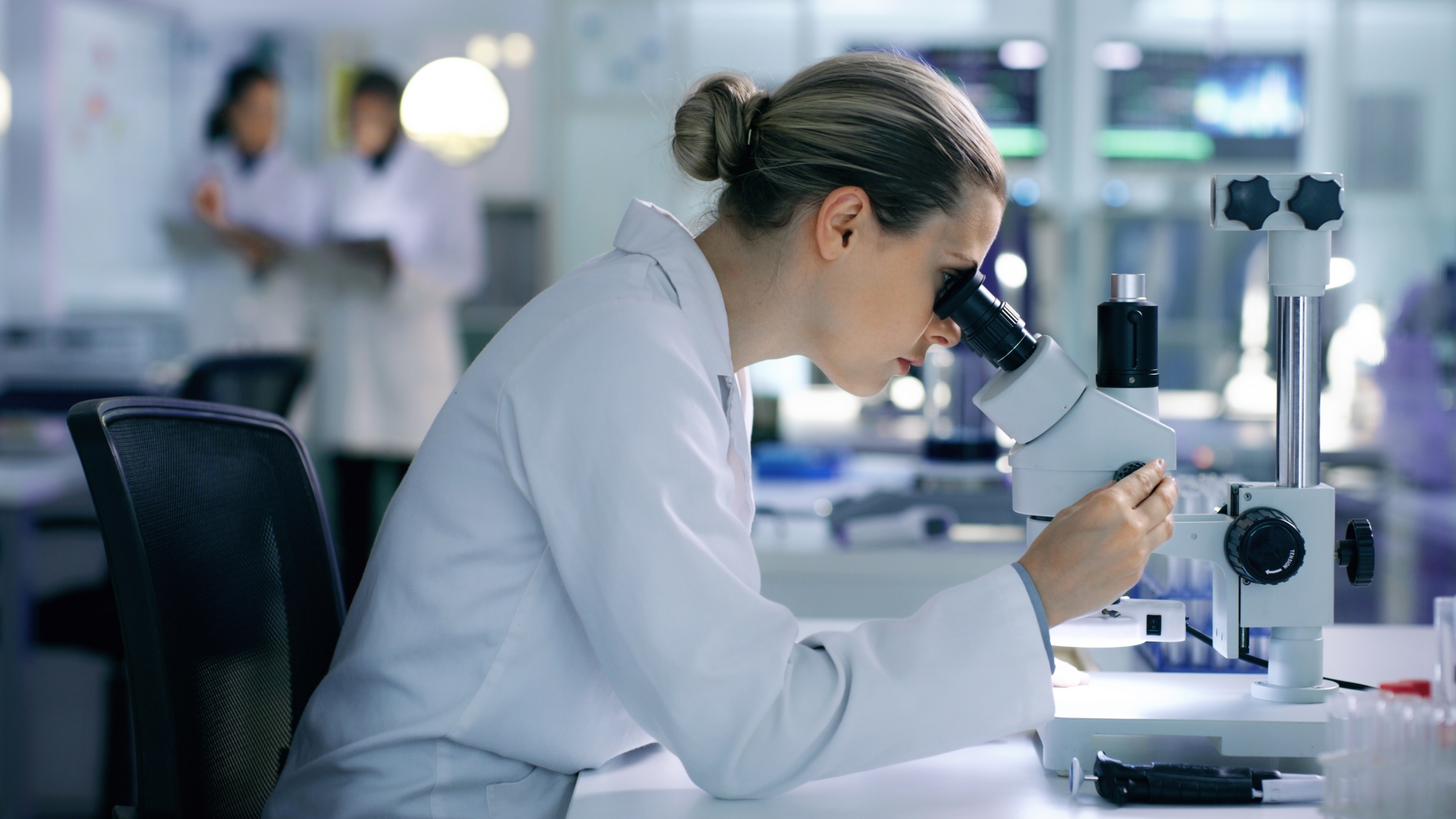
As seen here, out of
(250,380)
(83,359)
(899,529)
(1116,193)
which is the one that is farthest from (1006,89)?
(83,359)

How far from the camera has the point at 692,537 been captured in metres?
0.79

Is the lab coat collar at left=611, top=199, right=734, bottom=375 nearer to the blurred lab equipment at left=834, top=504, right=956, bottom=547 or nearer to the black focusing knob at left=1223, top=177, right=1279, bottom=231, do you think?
the black focusing knob at left=1223, top=177, right=1279, bottom=231

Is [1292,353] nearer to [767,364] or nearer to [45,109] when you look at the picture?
[767,364]

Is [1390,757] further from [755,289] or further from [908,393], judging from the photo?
[908,393]

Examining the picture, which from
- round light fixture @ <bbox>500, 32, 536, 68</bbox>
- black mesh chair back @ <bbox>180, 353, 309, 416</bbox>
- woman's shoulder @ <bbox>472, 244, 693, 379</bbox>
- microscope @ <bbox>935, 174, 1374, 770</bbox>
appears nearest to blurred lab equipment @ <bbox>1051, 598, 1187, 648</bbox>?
microscope @ <bbox>935, 174, 1374, 770</bbox>

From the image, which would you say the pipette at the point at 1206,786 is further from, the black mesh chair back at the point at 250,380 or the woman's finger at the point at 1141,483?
the black mesh chair back at the point at 250,380

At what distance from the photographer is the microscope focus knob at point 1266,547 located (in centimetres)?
91

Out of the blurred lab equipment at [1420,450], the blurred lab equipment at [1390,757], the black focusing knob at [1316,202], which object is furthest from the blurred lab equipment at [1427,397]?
the blurred lab equipment at [1390,757]

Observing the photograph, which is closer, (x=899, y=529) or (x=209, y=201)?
(x=899, y=529)

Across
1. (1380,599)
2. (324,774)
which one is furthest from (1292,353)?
(1380,599)

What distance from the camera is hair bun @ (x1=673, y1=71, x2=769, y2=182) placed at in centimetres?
100

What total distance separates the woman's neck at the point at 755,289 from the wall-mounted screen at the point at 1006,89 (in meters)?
3.19

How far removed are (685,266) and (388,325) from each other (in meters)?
3.06

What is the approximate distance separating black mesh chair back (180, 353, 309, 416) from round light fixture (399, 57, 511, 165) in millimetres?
1670
